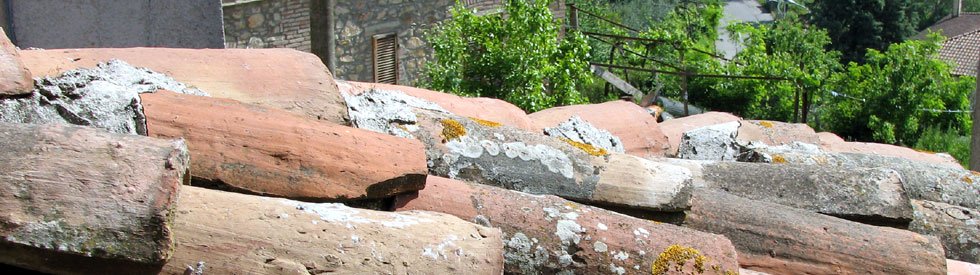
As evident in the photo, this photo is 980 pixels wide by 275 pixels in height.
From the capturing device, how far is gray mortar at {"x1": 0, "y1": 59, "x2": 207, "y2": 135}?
9.54 ft

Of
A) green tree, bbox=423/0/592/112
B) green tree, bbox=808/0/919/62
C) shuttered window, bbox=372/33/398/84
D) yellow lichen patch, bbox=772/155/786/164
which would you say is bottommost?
green tree, bbox=808/0/919/62

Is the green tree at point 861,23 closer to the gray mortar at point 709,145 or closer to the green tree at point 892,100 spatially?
the green tree at point 892,100

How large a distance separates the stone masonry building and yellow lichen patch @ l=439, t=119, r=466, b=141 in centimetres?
819

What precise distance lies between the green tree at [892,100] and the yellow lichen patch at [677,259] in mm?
22925

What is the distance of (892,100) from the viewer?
2505 cm

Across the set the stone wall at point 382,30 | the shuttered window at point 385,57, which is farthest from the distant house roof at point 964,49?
the shuttered window at point 385,57

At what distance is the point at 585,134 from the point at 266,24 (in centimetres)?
883

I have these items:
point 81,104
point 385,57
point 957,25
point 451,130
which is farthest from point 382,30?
point 957,25

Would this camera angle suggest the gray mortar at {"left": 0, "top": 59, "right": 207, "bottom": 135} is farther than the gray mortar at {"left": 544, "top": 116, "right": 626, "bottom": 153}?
No

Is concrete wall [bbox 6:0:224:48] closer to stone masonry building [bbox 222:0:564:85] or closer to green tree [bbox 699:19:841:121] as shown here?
stone masonry building [bbox 222:0:564:85]

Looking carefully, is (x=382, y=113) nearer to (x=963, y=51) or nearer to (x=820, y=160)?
(x=820, y=160)

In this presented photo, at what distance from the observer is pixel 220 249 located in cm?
250

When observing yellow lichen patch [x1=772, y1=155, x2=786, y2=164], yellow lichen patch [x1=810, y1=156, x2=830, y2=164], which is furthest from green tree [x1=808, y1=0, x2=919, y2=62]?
yellow lichen patch [x1=772, y1=155, x2=786, y2=164]

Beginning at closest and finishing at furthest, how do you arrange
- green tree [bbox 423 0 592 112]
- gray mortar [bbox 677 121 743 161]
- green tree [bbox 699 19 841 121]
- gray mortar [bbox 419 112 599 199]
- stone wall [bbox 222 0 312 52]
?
gray mortar [bbox 419 112 599 199] < gray mortar [bbox 677 121 743 161] < green tree [bbox 423 0 592 112] < stone wall [bbox 222 0 312 52] < green tree [bbox 699 19 841 121]
